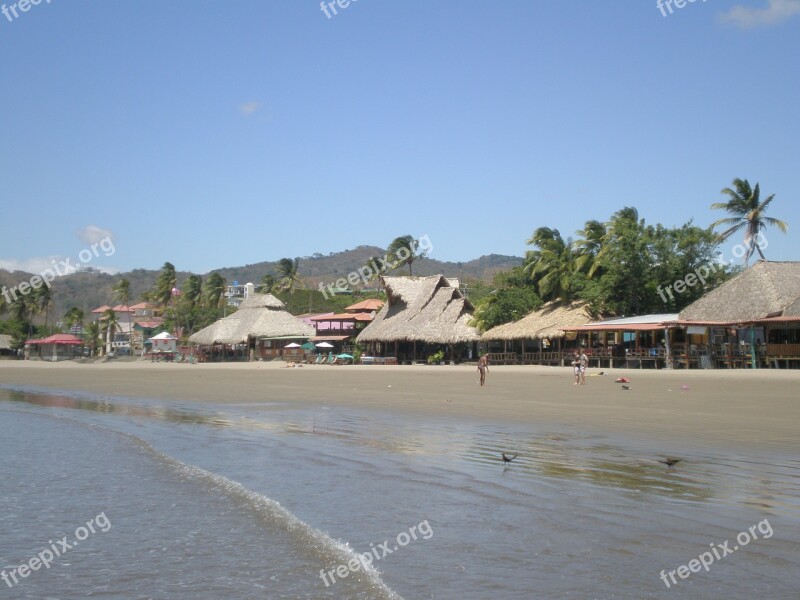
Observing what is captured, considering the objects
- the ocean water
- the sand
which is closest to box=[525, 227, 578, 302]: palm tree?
the sand

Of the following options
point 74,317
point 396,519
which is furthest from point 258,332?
point 396,519

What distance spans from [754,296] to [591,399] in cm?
1714

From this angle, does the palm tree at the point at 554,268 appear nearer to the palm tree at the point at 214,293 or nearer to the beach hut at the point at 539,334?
the beach hut at the point at 539,334

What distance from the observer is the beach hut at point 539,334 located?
3934cm

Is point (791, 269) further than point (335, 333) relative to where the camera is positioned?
No

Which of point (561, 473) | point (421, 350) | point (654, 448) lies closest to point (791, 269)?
point (421, 350)

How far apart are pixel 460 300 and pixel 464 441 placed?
3649cm

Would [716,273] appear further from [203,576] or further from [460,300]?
[203,576]

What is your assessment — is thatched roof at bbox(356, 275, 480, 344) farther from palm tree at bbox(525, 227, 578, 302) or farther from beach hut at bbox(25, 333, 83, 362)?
beach hut at bbox(25, 333, 83, 362)

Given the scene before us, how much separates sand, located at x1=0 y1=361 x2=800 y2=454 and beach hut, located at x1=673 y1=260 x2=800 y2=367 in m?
3.33

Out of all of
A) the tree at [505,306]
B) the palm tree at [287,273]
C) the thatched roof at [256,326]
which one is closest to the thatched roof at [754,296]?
the tree at [505,306]

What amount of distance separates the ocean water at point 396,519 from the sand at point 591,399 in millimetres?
1710

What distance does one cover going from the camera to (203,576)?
5.45 meters

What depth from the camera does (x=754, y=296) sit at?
3275 centimetres
